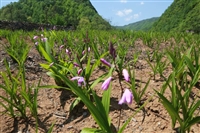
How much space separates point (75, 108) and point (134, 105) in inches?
27.2

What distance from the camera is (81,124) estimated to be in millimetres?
1957

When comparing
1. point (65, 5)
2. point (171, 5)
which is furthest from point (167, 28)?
point (65, 5)

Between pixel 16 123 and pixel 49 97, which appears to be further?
pixel 49 97

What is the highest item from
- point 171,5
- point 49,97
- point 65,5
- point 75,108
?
point 65,5

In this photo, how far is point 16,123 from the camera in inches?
78.7

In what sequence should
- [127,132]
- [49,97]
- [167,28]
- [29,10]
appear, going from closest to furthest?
[127,132] → [49,97] → [167,28] → [29,10]

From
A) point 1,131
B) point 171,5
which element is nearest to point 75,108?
point 1,131

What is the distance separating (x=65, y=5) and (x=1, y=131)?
112 m

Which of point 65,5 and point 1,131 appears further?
point 65,5

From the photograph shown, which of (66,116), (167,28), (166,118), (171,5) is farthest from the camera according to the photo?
(171,5)

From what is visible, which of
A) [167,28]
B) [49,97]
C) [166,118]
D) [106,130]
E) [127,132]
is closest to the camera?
[106,130]

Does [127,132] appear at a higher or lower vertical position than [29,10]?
lower

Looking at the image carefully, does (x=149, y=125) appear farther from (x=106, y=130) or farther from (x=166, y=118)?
(x=106, y=130)

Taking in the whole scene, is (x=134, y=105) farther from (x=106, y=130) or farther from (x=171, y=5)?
(x=171, y=5)
